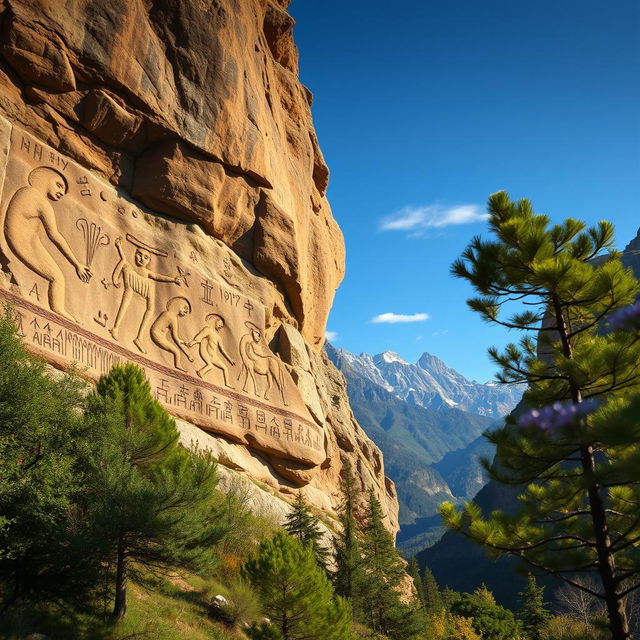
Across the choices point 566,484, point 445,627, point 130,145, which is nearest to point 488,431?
point 566,484

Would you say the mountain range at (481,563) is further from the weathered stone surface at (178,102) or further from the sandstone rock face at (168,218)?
the weathered stone surface at (178,102)

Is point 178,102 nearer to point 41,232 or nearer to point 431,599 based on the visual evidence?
point 41,232

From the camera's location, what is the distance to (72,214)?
17953 mm

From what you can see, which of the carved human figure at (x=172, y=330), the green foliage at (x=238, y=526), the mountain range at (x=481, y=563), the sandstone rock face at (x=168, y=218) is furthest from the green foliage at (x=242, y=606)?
the mountain range at (x=481, y=563)

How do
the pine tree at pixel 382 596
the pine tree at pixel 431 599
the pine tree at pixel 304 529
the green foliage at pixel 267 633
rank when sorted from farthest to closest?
the pine tree at pixel 431 599
the pine tree at pixel 382 596
the pine tree at pixel 304 529
the green foliage at pixel 267 633

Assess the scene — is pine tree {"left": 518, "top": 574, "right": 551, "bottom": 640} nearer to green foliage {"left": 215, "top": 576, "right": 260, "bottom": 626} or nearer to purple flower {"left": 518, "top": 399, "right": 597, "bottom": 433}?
green foliage {"left": 215, "top": 576, "right": 260, "bottom": 626}

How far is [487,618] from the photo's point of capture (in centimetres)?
4106

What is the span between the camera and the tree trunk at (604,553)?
7.74 meters

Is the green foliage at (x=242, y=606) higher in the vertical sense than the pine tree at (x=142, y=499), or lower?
lower

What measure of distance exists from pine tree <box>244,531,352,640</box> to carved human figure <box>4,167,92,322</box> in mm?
9017

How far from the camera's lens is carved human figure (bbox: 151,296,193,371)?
19.6 m

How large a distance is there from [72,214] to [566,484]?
1523 cm

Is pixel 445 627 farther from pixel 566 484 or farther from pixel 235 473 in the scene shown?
pixel 566 484

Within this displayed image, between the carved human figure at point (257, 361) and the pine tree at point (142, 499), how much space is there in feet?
27.2
